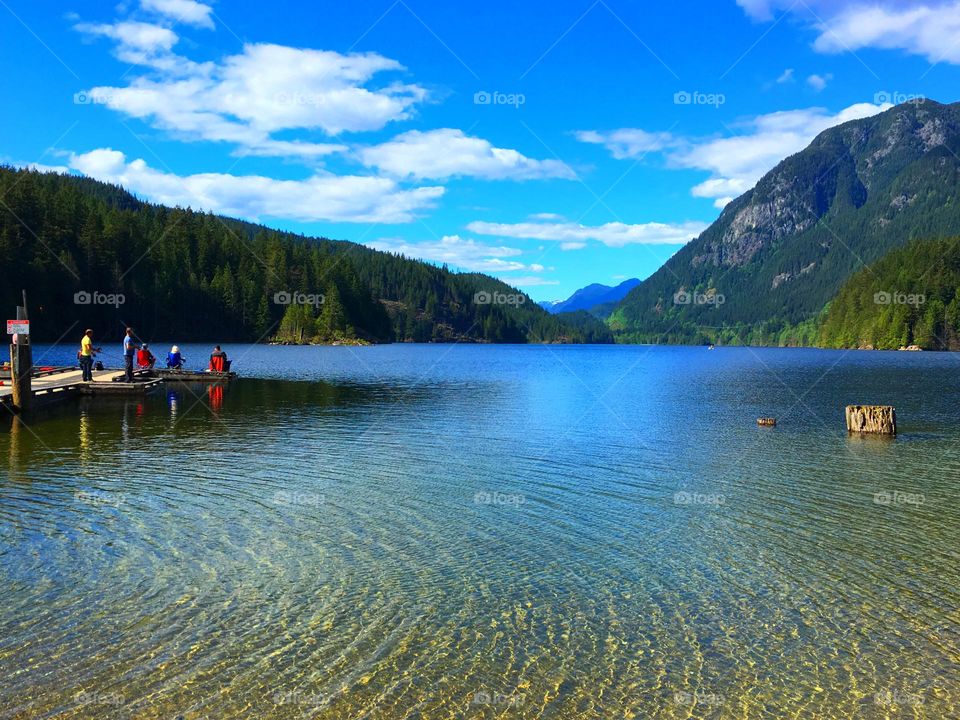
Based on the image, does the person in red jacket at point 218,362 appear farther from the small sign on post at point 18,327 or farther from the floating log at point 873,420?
the floating log at point 873,420

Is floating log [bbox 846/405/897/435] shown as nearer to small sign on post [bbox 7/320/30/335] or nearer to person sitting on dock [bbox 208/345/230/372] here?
small sign on post [bbox 7/320/30/335]

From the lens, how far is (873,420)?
34906 mm

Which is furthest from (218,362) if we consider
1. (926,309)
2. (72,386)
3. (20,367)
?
(926,309)

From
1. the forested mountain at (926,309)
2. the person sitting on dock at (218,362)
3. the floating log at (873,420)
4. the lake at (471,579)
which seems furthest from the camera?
the forested mountain at (926,309)

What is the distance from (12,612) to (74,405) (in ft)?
118

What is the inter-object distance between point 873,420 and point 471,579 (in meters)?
30.0

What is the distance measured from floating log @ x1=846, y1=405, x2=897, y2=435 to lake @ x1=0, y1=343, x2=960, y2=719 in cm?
604

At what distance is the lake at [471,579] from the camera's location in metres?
9.00

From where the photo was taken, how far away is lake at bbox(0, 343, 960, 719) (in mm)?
9000

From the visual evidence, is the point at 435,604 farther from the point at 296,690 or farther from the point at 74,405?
the point at 74,405

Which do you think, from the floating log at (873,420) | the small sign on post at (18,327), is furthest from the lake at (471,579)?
the small sign on post at (18,327)

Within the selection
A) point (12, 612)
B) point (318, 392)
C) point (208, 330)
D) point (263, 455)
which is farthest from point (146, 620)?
point (208, 330)

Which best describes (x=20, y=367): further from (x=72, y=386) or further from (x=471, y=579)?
(x=471, y=579)

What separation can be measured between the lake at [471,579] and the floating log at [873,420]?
604 centimetres
